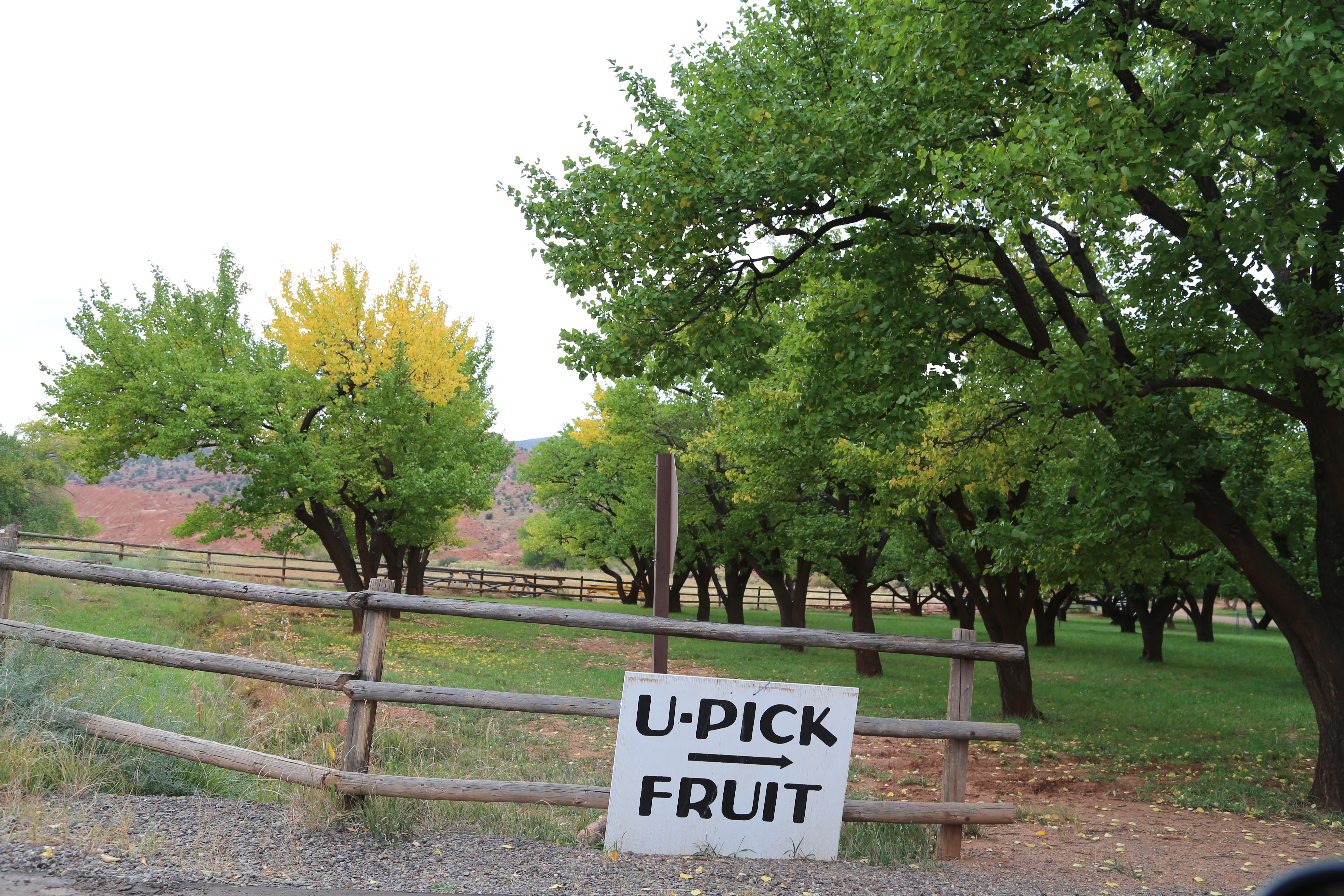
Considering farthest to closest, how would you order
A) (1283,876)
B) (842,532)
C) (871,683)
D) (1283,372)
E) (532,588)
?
(532,588) → (871,683) → (842,532) → (1283,372) → (1283,876)

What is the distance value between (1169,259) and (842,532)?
11.5m

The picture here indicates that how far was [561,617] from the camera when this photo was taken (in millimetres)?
5312

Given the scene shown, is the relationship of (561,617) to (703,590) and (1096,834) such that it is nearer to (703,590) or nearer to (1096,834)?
(1096,834)

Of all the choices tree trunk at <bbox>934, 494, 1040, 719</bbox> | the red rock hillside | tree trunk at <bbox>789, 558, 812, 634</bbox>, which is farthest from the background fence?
the red rock hillside

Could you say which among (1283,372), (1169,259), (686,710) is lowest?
(686,710)

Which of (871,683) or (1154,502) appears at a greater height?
(1154,502)

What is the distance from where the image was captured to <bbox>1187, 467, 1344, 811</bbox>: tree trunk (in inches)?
332

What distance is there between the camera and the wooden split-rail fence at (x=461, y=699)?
4992mm

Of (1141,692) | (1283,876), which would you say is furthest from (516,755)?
(1141,692)

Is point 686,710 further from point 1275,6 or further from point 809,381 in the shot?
point 1275,6

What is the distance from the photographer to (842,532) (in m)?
18.5

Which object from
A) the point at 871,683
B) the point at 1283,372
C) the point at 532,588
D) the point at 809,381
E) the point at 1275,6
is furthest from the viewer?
the point at 532,588

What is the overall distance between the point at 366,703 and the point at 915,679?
60.8 ft

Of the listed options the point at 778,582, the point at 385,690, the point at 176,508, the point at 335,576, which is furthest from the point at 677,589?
the point at 176,508
